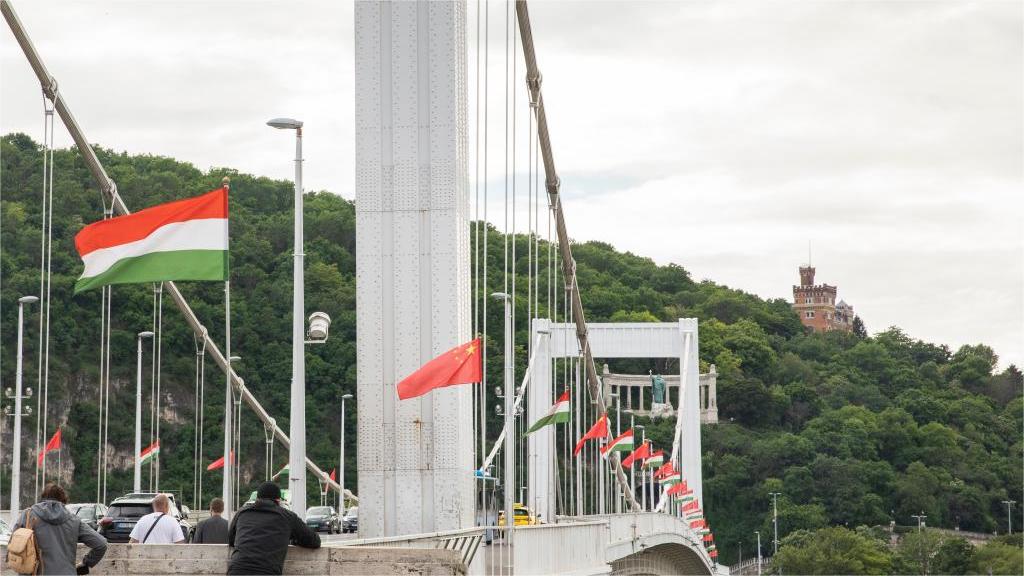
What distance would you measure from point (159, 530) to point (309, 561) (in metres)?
3.58

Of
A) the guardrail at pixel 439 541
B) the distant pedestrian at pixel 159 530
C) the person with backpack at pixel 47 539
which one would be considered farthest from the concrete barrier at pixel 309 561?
the distant pedestrian at pixel 159 530

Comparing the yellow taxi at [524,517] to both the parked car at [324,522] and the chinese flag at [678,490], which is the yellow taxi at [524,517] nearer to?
the parked car at [324,522]

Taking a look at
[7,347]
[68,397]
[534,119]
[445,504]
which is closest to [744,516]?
[68,397]

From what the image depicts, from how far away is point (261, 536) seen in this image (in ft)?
40.9

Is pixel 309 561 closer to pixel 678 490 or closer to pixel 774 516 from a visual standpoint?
pixel 678 490

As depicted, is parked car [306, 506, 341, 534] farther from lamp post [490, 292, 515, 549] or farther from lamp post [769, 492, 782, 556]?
lamp post [769, 492, 782, 556]

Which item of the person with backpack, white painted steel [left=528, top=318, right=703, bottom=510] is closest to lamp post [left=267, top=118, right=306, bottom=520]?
the person with backpack

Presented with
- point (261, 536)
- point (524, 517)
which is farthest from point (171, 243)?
point (524, 517)

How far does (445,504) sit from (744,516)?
106018 millimetres

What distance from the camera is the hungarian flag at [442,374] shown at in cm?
1905

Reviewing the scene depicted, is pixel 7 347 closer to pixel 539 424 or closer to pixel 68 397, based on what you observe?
pixel 68 397

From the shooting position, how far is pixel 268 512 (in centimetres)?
1252

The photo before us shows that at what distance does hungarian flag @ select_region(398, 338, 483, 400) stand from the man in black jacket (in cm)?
645

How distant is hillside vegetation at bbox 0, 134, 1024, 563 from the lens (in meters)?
67.1
